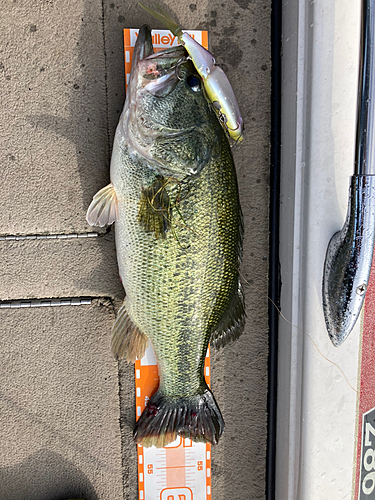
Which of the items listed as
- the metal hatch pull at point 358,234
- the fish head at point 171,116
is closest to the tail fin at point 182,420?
the metal hatch pull at point 358,234

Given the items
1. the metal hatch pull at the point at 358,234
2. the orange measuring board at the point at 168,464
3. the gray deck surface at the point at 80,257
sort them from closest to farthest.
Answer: the metal hatch pull at the point at 358,234, the gray deck surface at the point at 80,257, the orange measuring board at the point at 168,464

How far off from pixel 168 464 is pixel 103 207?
111cm

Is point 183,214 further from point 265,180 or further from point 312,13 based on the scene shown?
point 312,13

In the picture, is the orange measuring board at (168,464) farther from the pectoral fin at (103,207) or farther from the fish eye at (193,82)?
the fish eye at (193,82)

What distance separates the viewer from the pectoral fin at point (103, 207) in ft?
4.05

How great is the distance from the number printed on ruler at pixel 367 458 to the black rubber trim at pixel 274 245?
34 cm

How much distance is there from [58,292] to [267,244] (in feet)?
2.93

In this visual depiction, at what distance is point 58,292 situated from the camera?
4.72 feet

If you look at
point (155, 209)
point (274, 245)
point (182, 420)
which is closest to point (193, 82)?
point (155, 209)

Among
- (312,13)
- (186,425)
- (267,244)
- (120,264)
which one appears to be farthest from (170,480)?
(312,13)

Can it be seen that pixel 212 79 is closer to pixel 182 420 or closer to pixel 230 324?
pixel 230 324

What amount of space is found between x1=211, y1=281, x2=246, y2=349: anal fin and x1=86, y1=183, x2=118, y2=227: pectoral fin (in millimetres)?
545

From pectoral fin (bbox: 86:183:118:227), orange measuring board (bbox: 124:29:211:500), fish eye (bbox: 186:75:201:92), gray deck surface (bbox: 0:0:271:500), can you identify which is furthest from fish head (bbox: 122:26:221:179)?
orange measuring board (bbox: 124:29:211:500)

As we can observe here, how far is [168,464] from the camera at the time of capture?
1493mm
